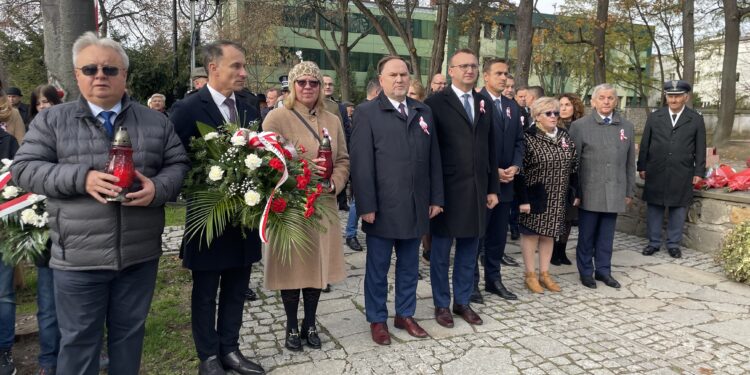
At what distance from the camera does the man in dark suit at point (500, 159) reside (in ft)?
17.3

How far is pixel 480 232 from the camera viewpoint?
15.0ft

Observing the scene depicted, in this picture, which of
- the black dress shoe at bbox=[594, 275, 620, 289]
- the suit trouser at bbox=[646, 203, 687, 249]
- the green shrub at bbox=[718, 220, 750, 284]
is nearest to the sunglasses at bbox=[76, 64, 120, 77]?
the black dress shoe at bbox=[594, 275, 620, 289]

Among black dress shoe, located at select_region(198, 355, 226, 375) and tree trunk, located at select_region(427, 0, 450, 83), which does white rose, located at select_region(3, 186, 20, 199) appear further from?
tree trunk, located at select_region(427, 0, 450, 83)

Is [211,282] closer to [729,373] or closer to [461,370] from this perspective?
[461,370]

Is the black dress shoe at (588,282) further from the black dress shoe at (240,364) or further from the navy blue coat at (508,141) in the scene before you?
the black dress shoe at (240,364)

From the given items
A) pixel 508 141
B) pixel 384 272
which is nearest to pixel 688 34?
pixel 508 141

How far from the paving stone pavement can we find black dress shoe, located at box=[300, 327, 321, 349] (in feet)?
0.21

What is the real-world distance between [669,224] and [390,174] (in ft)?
17.0

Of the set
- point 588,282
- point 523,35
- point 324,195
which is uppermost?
point 523,35

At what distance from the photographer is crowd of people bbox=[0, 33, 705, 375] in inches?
107

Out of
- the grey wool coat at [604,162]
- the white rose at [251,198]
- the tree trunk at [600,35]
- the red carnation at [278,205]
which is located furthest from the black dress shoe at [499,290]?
the tree trunk at [600,35]

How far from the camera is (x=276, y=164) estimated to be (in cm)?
307

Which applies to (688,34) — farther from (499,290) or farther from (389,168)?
(389,168)

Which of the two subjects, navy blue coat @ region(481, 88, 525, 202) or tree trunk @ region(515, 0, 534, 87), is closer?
navy blue coat @ region(481, 88, 525, 202)
